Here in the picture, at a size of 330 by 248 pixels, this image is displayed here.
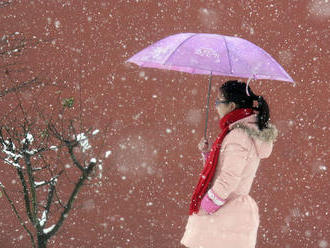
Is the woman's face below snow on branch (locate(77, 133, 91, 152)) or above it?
above

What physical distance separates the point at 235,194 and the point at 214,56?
101 cm

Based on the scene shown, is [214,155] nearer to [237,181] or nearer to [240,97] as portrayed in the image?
[237,181]

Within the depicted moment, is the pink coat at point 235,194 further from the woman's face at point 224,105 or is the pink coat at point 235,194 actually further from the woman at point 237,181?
the woman's face at point 224,105

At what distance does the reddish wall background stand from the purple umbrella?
6.24 ft

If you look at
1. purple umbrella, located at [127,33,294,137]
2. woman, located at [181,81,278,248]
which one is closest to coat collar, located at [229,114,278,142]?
woman, located at [181,81,278,248]

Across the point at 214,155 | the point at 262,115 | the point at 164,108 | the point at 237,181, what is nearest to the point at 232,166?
the point at 237,181

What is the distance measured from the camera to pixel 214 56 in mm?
2580

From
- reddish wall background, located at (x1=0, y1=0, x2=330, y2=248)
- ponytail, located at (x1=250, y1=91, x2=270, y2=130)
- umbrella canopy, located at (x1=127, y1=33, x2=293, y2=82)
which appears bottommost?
reddish wall background, located at (x1=0, y1=0, x2=330, y2=248)

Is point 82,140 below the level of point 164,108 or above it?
above

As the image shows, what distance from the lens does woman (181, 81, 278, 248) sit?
2678 millimetres

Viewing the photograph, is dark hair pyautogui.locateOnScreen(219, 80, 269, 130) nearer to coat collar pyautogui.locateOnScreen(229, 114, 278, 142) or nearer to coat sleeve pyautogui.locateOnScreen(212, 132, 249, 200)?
coat collar pyautogui.locateOnScreen(229, 114, 278, 142)

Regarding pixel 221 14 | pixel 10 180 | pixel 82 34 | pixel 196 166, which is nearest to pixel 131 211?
pixel 196 166

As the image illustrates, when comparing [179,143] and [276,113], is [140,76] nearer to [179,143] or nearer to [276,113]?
[179,143]

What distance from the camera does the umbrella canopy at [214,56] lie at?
2.54 metres
